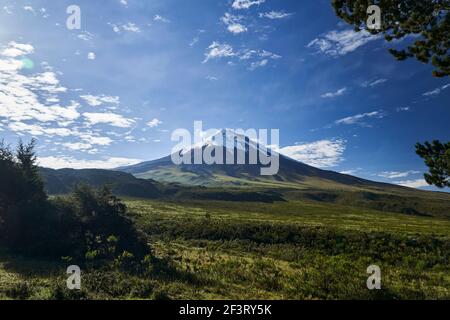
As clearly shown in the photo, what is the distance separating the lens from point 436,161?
20.4 metres

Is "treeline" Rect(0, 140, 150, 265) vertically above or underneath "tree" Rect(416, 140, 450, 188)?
underneath

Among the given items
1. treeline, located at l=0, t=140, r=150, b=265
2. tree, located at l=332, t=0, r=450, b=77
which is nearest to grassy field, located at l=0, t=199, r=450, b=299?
treeline, located at l=0, t=140, r=150, b=265

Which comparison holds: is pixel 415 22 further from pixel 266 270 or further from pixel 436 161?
pixel 266 270

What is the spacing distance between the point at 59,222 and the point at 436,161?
29.5 meters

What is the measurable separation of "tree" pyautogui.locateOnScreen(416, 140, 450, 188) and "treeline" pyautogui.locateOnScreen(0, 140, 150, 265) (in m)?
21.3

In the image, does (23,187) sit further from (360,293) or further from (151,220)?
(360,293)

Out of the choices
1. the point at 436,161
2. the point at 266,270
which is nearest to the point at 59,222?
the point at 266,270

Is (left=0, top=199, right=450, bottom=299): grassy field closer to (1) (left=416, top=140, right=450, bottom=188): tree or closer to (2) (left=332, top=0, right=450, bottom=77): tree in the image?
(1) (left=416, top=140, right=450, bottom=188): tree

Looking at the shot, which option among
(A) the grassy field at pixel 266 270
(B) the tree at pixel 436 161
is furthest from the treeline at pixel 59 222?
(B) the tree at pixel 436 161

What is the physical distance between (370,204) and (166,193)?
91131mm

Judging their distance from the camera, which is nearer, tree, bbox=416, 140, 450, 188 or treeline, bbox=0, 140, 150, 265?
tree, bbox=416, 140, 450, 188

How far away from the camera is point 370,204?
13538 cm

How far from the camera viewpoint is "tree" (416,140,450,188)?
65.6ft

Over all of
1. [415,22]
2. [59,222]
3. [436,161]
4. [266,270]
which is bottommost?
[266,270]
